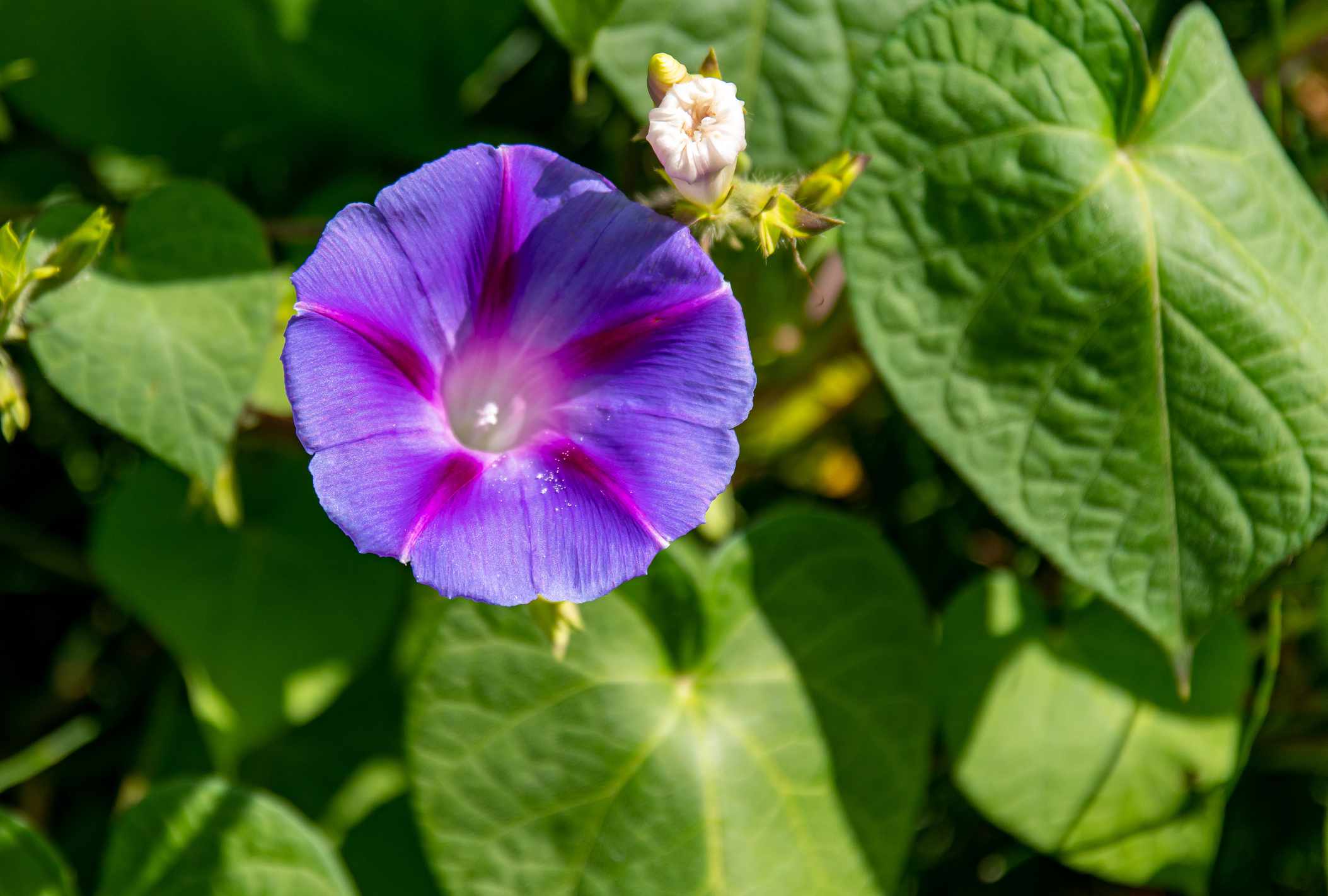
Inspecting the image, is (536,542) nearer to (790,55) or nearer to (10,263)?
(10,263)

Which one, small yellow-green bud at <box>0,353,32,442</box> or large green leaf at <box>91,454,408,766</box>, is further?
large green leaf at <box>91,454,408,766</box>

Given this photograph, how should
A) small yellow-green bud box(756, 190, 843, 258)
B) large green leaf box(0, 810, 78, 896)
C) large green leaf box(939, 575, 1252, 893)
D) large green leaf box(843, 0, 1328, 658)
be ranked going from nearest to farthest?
1. small yellow-green bud box(756, 190, 843, 258)
2. large green leaf box(843, 0, 1328, 658)
3. large green leaf box(0, 810, 78, 896)
4. large green leaf box(939, 575, 1252, 893)

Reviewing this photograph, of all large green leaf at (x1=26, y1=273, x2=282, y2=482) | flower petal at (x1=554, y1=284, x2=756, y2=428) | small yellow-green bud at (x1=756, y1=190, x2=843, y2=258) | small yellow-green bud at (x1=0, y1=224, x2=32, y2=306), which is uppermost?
small yellow-green bud at (x1=0, y1=224, x2=32, y2=306)

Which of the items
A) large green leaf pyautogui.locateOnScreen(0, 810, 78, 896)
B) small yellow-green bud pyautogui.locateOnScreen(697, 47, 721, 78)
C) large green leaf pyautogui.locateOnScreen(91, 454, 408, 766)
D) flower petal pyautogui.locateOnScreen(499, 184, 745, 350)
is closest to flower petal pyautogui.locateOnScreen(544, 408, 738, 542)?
flower petal pyautogui.locateOnScreen(499, 184, 745, 350)

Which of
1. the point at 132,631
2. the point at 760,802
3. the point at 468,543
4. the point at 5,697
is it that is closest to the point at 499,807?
the point at 760,802

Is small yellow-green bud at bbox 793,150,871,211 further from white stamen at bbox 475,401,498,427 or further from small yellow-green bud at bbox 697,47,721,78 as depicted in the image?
white stamen at bbox 475,401,498,427

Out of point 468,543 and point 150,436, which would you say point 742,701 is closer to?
point 468,543

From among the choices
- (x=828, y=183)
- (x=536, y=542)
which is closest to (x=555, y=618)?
(x=536, y=542)

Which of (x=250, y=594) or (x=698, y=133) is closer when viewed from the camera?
(x=698, y=133)
